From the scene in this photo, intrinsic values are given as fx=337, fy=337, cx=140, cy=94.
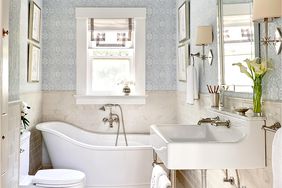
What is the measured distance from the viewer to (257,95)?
2.04m

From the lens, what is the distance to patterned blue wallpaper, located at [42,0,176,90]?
4.77 meters

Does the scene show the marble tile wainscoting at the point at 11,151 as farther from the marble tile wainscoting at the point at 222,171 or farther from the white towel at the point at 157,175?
the marble tile wainscoting at the point at 222,171

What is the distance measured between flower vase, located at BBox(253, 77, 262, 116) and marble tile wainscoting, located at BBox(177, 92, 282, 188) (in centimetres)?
4

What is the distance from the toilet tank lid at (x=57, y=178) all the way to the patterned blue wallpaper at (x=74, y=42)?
1.75 m

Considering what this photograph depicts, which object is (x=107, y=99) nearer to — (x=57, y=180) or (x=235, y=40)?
(x=57, y=180)

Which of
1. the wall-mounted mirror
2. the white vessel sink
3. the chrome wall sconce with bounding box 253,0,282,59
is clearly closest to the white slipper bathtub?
the wall-mounted mirror

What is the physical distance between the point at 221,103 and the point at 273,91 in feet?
2.79

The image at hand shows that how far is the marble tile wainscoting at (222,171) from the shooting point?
1949 mm

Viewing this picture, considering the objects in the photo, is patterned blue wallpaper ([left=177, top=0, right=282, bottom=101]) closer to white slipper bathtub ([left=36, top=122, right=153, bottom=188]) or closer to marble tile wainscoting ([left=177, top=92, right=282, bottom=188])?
marble tile wainscoting ([left=177, top=92, right=282, bottom=188])

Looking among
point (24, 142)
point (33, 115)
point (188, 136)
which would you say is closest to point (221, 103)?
point (188, 136)

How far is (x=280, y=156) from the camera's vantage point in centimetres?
153

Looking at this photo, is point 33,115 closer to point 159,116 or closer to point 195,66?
point 159,116

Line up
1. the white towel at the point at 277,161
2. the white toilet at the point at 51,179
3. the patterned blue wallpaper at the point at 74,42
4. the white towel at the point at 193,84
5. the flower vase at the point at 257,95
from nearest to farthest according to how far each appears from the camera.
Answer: the white towel at the point at 277,161
the flower vase at the point at 257,95
the white toilet at the point at 51,179
the white towel at the point at 193,84
the patterned blue wallpaper at the point at 74,42

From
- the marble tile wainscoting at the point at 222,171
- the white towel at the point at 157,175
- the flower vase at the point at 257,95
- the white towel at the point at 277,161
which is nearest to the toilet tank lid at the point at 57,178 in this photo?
the white towel at the point at 157,175
